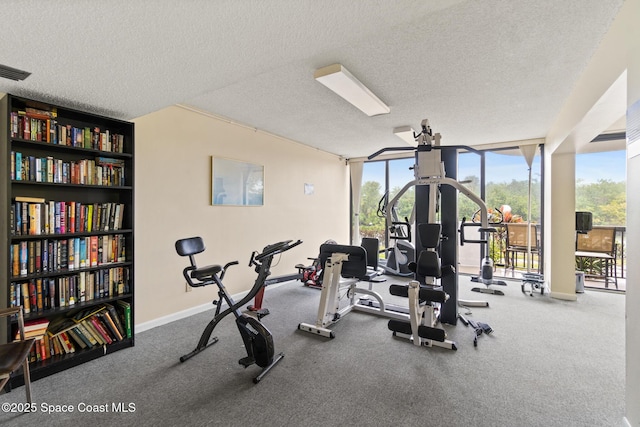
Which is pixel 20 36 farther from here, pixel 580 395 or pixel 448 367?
pixel 580 395

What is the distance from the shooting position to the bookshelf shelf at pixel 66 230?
6.97ft

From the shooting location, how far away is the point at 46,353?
2291 mm

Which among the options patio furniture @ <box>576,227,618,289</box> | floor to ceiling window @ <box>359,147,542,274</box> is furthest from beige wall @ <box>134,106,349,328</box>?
patio furniture @ <box>576,227,618,289</box>

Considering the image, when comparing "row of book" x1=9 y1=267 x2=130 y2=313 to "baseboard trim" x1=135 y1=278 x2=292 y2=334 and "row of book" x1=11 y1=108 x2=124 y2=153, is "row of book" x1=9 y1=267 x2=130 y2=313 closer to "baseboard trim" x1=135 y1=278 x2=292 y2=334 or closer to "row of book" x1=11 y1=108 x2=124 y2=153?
"baseboard trim" x1=135 y1=278 x2=292 y2=334

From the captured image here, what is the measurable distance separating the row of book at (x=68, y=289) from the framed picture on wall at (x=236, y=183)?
1.44 metres

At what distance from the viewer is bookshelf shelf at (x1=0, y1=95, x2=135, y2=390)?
212cm

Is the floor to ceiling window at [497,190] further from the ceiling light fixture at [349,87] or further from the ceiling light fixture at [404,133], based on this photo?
the ceiling light fixture at [349,87]

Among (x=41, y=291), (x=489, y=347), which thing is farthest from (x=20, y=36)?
(x=489, y=347)

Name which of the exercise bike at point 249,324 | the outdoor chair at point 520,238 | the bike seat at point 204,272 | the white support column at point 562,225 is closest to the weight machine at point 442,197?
the exercise bike at point 249,324

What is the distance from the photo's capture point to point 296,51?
1764 mm

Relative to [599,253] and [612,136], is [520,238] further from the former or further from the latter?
[612,136]

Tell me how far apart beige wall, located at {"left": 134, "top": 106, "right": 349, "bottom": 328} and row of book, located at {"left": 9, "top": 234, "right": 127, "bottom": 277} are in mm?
307

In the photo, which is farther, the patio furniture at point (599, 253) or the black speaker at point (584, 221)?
the patio furniture at point (599, 253)

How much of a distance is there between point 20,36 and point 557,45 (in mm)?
3512
